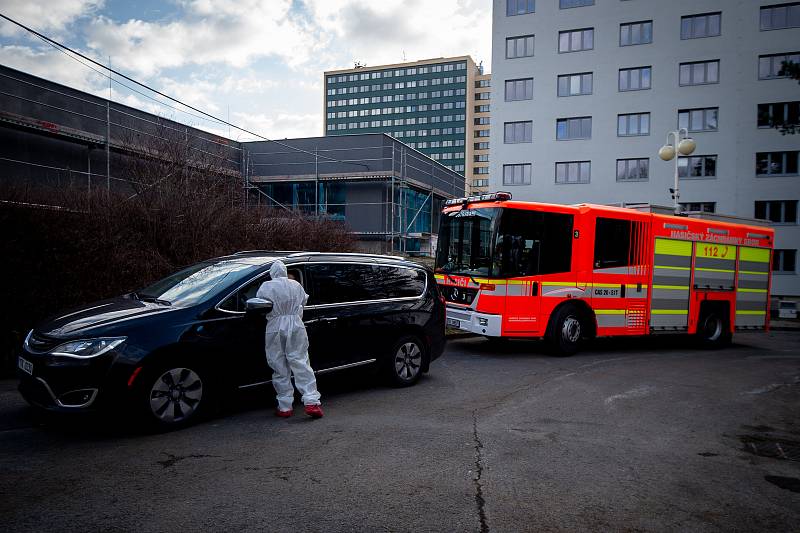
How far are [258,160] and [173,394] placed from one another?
31400 mm

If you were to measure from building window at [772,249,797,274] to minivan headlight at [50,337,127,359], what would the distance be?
3595cm

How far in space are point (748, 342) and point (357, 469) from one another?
14.2 m

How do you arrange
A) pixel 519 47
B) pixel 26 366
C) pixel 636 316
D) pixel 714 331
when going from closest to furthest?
pixel 26 366, pixel 636 316, pixel 714 331, pixel 519 47

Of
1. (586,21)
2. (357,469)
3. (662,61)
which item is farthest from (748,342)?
(586,21)

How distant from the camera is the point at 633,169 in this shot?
113 ft

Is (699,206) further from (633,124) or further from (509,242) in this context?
(509,242)

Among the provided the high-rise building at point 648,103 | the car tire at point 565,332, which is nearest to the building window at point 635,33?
the high-rise building at point 648,103

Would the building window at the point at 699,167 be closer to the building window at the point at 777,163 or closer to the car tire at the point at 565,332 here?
the building window at the point at 777,163

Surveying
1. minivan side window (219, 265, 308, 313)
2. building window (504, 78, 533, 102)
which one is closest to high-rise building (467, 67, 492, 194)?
building window (504, 78, 533, 102)

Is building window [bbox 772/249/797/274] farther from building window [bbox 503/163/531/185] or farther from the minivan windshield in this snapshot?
the minivan windshield

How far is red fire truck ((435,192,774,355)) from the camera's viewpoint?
998 centimetres

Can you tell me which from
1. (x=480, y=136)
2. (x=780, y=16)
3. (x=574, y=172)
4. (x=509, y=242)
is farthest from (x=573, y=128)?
(x=480, y=136)

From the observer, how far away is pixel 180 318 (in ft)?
17.5

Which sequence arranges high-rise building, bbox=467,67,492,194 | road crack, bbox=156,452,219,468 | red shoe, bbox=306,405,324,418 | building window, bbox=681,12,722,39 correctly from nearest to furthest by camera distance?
road crack, bbox=156,452,219,468 < red shoe, bbox=306,405,324,418 < building window, bbox=681,12,722,39 < high-rise building, bbox=467,67,492,194
